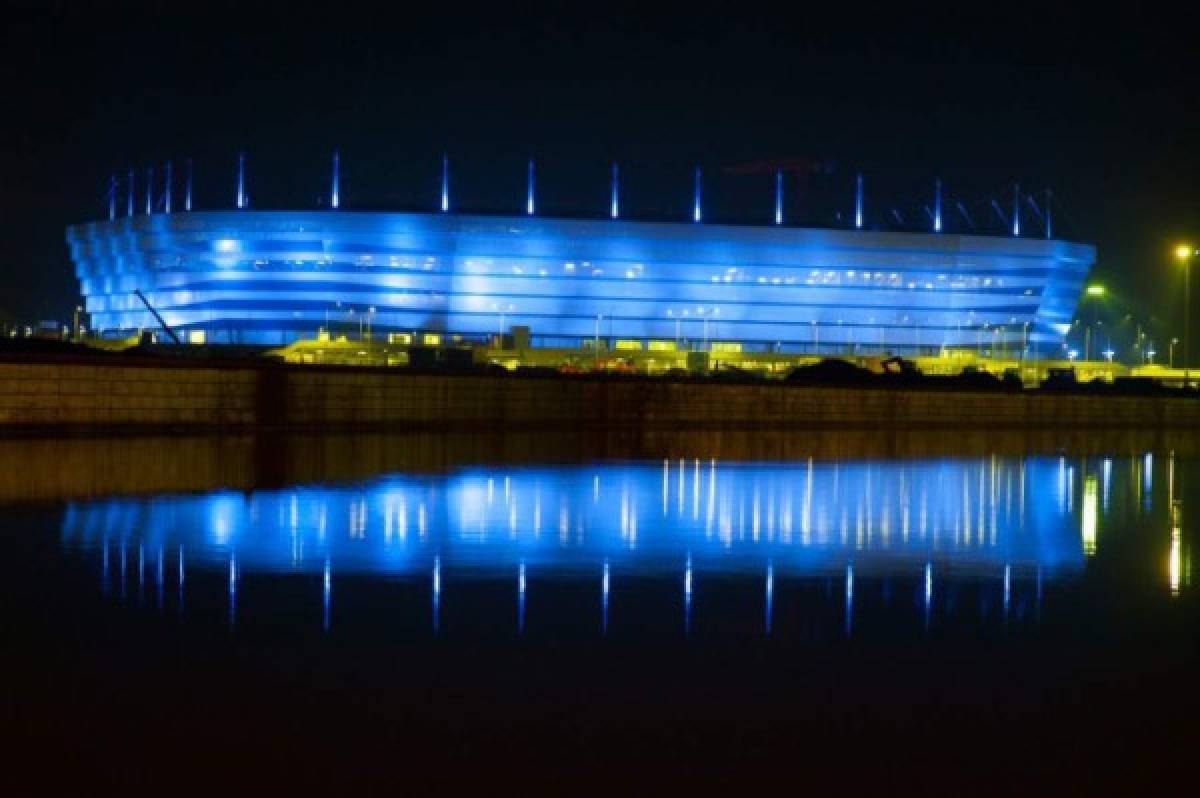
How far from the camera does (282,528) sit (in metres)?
14.5

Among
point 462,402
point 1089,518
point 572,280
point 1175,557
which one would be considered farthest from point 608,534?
point 572,280

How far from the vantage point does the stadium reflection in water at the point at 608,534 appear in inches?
456

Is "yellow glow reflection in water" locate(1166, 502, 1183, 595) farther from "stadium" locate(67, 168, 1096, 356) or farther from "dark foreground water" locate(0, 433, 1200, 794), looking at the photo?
"stadium" locate(67, 168, 1096, 356)

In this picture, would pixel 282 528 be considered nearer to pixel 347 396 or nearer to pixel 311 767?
pixel 311 767

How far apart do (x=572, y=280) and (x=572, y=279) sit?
0.27 ft

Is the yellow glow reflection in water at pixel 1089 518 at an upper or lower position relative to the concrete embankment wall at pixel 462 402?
lower

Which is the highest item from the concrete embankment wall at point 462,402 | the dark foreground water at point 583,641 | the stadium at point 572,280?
the stadium at point 572,280

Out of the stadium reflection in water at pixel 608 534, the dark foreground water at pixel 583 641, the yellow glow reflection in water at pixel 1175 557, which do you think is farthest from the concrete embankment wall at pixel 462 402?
the yellow glow reflection in water at pixel 1175 557

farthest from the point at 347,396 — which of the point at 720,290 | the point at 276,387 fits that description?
the point at 720,290

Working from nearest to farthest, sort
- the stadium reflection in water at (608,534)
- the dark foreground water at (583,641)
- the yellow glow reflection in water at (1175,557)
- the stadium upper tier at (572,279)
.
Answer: the dark foreground water at (583,641) < the stadium reflection in water at (608,534) < the yellow glow reflection in water at (1175,557) < the stadium upper tier at (572,279)

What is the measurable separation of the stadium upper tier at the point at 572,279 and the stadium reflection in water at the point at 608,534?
4362 inches

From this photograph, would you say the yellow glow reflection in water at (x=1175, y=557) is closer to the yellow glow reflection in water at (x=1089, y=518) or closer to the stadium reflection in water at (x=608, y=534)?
the stadium reflection in water at (x=608, y=534)

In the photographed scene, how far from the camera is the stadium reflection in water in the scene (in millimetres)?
11594

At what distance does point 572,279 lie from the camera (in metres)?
135
